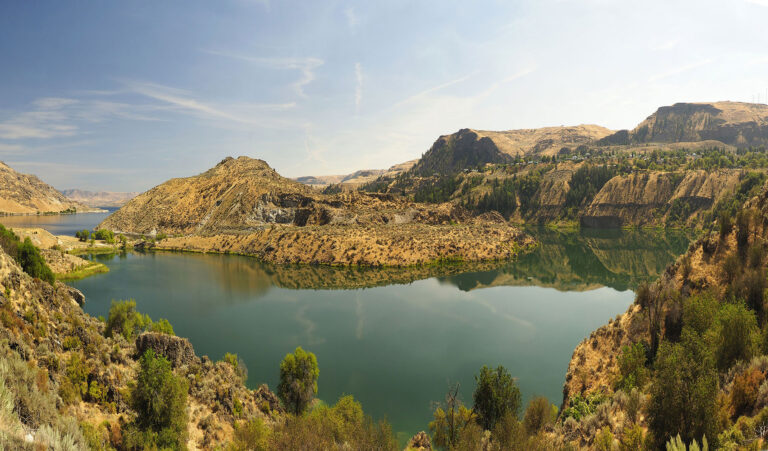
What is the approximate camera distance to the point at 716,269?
2441 centimetres

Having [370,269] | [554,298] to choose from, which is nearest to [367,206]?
[370,269]

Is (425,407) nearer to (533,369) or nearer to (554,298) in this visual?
(533,369)

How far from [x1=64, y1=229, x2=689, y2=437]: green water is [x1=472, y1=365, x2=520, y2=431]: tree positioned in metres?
3.28

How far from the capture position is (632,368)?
841 inches

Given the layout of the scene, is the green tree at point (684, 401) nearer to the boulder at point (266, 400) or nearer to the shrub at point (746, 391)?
the shrub at point (746, 391)

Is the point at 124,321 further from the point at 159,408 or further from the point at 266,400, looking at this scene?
the point at 159,408

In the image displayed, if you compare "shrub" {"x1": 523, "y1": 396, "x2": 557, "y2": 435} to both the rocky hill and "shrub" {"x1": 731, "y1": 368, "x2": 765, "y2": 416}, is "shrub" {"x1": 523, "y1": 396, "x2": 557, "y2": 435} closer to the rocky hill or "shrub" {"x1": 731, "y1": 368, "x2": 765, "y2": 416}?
"shrub" {"x1": 731, "y1": 368, "x2": 765, "y2": 416}

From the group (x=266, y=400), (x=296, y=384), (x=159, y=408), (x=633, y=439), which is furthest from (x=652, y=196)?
(x=159, y=408)

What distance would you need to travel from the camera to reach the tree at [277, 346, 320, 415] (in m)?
25.9

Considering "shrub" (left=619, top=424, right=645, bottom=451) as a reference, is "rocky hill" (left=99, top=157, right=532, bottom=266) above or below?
above

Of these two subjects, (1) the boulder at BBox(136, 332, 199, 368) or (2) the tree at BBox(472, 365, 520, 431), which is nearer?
(1) the boulder at BBox(136, 332, 199, 368)

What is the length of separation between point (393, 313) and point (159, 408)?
3724cm

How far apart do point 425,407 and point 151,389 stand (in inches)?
740

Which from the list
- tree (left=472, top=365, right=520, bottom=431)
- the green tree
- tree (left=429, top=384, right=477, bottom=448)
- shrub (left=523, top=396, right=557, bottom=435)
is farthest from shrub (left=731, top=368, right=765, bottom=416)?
tree (left=429, top=384, right=477, bottom=448)
